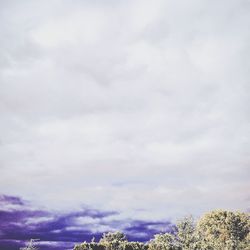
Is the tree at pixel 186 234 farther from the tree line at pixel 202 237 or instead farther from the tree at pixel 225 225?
the tree at pixel 225 225

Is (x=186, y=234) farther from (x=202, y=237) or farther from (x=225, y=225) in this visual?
(x=225, y=225)

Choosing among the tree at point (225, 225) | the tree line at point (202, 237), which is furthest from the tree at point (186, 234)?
the tree at point (225, 225)

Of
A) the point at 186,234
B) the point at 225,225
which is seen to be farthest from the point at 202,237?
the point at 225,225

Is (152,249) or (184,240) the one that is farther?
(152,249)

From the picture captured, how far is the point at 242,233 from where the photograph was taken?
95.5 meters

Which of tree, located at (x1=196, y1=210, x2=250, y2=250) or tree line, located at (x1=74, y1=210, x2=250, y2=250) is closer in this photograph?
tree line, located at (x1=74, y1=210, x2=250, y2=250)

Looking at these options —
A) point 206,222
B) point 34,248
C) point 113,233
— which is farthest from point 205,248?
point 113,233

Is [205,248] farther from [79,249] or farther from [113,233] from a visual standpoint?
[113,233]

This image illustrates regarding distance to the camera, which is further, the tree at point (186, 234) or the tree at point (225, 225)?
the tree at point (225, 225)

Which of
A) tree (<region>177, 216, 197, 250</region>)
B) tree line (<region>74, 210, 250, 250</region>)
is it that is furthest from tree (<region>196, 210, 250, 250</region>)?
tree (<region>177, 216, 197, 250</region>)

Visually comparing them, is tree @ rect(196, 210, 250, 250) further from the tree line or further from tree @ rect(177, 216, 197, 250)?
tree @ rect(177, 216, 197, 250)

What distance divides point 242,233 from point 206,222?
906cm

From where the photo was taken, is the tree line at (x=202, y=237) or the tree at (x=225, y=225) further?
the tree at (x=225, y=225)

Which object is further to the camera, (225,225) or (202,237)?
(225,225)
